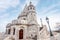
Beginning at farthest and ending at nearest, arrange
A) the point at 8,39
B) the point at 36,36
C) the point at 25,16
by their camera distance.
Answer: the point at 25,16
the point at 36,36
the point at 8,39

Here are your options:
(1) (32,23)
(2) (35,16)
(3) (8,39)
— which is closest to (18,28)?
(3) (8,39)

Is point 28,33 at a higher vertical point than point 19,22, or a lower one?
lower

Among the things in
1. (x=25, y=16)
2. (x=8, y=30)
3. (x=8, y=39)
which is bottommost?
(x=8, y=39)

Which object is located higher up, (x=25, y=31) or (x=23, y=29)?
(x=23, y=29)

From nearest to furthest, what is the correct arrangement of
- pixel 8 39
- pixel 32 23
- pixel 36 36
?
pixel 8 39 < pixel 36 36 < pixel 32 23

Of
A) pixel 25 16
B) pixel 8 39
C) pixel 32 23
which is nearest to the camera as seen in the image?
pixel 8 39

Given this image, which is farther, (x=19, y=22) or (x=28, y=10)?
(x=28, y=10)

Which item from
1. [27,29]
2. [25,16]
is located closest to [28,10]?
[25,16]

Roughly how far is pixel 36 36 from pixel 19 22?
5459 millimetres

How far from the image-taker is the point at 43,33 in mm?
33312

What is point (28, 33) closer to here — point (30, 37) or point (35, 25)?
point (30, 37)

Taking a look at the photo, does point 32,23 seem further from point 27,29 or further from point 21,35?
point 21,35

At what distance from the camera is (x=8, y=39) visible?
100 feet

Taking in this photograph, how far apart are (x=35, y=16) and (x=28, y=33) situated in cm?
750
